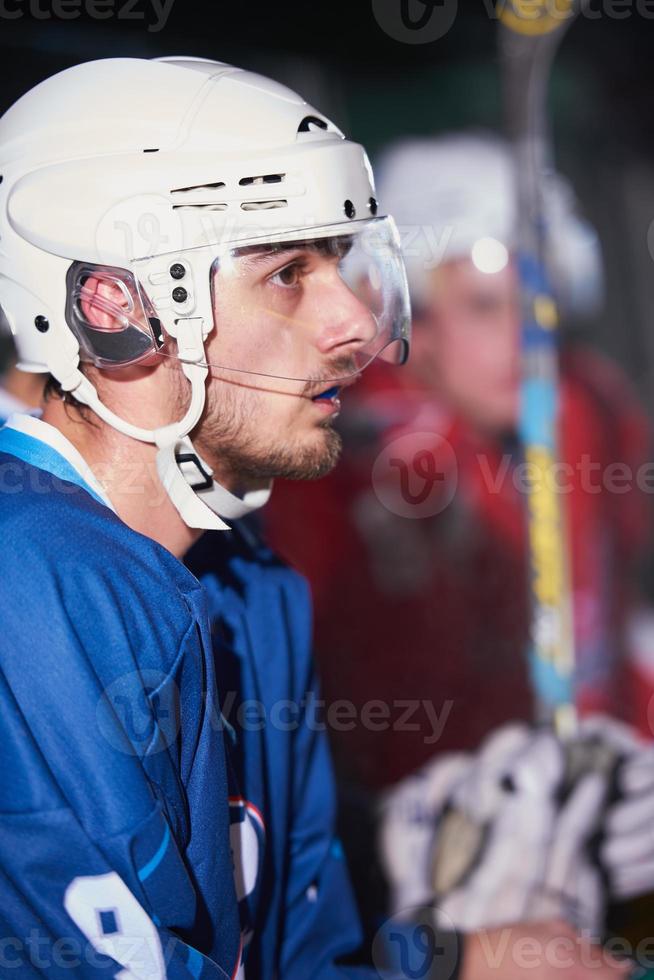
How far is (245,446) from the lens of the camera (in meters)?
0.95

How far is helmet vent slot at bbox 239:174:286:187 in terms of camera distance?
875mm

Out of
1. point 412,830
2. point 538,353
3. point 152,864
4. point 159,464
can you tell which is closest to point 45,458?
point 159,464

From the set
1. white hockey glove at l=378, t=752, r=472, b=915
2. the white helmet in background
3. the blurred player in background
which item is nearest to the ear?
white hockey glove at l=378, t=752, r=472, b=915

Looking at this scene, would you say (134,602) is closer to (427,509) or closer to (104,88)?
(104,88)

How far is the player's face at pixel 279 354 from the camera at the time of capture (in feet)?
3.02

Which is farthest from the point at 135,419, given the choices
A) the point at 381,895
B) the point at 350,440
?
the point at 350,440

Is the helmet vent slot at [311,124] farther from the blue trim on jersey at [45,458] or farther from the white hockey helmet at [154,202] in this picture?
the blue trim on jersey at [45,458]

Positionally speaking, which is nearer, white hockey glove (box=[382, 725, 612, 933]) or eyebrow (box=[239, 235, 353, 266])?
eyebrow (box=[239, 235, 353, 266])

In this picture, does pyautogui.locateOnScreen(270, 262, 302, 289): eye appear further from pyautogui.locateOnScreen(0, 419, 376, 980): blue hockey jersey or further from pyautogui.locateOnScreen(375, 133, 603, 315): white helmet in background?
pyautogui.locateOnScreen(375, 133, 603, 315): white helmet in background

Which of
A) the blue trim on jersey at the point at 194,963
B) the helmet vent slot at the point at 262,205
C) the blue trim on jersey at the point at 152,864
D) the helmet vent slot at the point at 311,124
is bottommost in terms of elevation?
the blue trim on jersey at the point at 194,963

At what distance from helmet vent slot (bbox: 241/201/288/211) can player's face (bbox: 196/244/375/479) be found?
41 mm

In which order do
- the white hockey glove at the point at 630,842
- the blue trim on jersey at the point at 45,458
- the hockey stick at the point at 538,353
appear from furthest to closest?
the hockey stick at the point at 538,353
the white hockey glove at the point at 630,842
the blue trim on jersey at the point at 45,458

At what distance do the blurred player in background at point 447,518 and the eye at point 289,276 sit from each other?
40.3 inches

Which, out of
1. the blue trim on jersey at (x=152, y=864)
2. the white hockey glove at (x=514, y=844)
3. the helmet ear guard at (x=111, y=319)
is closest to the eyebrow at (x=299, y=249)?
the helmet ear guard at (x=111, y=319)
